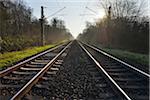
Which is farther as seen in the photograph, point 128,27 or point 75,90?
point 128,27

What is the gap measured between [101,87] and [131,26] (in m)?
29.8

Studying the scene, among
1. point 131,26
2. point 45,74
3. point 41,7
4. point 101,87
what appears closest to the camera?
point 101,87

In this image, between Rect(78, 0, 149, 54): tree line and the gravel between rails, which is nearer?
the gravel between rails

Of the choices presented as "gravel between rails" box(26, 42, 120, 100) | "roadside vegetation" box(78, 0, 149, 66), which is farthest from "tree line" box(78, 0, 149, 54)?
"gravel between rails" box(26, 42, 120, 100)

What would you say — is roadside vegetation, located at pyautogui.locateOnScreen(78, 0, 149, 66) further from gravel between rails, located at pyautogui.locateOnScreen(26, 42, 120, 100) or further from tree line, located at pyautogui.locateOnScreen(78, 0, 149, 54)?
gravel between rails, located at pyautogui.locateOnScreen(26, 42, 120, 100)

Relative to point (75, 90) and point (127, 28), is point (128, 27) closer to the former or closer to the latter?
point (127, 28)

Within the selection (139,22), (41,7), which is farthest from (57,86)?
(41,7)

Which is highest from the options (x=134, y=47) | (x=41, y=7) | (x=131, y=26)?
(x=41, y=7)

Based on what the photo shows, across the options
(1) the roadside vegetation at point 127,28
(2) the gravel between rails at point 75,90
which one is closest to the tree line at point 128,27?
(1) the roadside vegetation at point 127,28

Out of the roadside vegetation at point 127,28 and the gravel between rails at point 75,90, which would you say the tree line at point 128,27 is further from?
the gravel between rails at point 75,90

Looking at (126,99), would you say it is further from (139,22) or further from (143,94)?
(139,22)

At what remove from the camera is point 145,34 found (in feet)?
101

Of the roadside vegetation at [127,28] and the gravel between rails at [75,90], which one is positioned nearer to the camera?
the gravel between rails at [75,90]

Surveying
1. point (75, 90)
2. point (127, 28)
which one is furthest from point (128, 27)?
point (75, 90)
